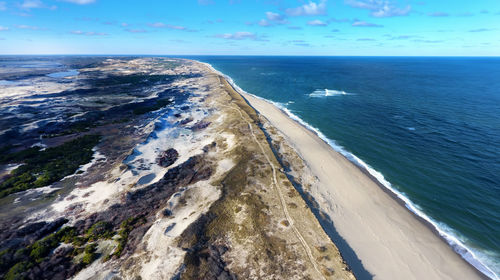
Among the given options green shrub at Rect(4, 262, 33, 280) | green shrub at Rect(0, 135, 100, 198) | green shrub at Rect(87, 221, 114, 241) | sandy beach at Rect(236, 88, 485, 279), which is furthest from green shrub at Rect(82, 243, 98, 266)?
sandy beach at Rect(236, 88, 485, 279)

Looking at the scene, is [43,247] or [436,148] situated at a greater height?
[436,148]

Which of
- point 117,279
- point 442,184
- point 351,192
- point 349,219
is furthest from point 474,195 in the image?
point 117,279

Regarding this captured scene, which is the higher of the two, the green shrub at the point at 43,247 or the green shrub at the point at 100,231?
the green shrub at the point at 100,231

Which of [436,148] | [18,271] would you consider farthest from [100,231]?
[436,148]

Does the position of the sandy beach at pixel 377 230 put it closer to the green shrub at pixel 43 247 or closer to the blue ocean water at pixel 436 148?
the blue ocean water at pixel 436 148

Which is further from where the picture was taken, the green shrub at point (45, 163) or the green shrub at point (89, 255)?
the green shrub at point (45, 163)

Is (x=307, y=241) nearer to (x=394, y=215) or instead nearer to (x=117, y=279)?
(x=394, y=215)

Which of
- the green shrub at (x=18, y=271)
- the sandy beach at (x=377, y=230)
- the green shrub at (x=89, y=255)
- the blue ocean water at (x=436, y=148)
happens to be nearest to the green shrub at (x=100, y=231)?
the green shrub at (x=89, y=255)

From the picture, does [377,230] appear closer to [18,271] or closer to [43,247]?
[43,247]

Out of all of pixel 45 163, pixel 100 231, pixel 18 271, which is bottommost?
pixel 18 271
